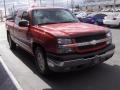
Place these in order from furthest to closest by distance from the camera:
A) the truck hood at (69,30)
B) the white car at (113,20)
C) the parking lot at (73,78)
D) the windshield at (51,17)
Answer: the white car at (113,20), the windshield at (51,17), the truck hood at (69,30), the parking lot at (73,78)

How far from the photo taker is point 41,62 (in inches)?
263

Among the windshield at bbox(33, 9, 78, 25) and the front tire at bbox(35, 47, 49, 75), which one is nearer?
the front tire at bbox(35, 47, 49, 75)

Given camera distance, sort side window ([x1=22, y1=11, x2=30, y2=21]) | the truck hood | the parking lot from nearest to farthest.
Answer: the parking lot, the truck hood, side window ([x1=22, y1=11, x2=30, y2=21])

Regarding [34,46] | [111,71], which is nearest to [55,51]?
[34,46]

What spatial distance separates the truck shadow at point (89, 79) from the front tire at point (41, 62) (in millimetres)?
165

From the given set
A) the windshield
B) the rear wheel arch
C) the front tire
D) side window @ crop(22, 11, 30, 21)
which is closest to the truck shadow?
the front tire

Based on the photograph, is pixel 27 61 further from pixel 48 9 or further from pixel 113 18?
pixel 113 18

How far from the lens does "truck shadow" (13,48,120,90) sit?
576cm

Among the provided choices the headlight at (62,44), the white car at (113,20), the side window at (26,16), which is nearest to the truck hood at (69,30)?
the headlight at (62,44)

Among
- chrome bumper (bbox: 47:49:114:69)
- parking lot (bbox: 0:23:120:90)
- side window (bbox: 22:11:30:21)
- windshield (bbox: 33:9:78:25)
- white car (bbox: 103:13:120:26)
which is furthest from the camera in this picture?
white car (bbox: 103:13:120:26)

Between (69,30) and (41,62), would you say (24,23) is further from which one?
(69,30)

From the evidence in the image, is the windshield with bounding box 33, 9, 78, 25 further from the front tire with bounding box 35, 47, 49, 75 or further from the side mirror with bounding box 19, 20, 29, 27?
the front tire with bounding box 35, 47, 49, 75

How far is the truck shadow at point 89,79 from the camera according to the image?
576 centimetres

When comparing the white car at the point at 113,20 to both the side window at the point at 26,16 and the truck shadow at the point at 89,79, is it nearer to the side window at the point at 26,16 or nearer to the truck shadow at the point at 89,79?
the side window at the point at 26,16
